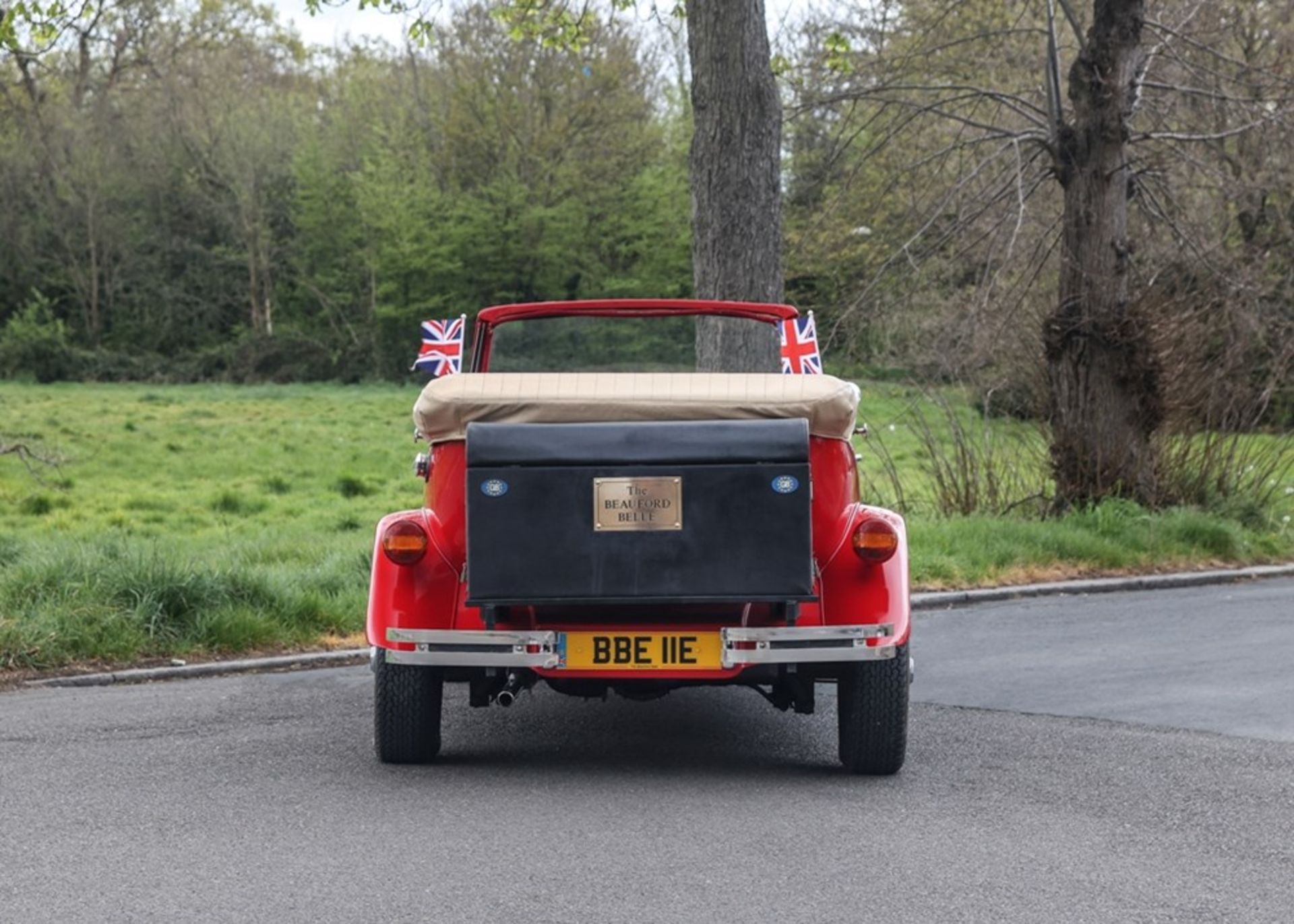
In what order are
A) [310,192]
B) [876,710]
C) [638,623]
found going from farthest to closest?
[310,192], [876,710], [638,623]

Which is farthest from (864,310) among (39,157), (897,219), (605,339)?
(39,157)

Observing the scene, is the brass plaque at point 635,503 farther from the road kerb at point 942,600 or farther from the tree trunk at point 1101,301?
the tree trunk at point 1101,301

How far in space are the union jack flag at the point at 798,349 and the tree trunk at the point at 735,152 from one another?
4.06 meters

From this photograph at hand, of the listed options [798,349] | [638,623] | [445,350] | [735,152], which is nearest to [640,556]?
[638,623]

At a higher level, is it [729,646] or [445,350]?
[445,350]

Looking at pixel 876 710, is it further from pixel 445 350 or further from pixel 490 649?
pixel 445 350

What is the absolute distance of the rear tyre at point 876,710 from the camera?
6.33m

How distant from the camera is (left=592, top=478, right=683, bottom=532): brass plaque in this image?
19.4 ft

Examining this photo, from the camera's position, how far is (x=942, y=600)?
466 inches

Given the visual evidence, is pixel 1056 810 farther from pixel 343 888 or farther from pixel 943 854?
pixel 343 888

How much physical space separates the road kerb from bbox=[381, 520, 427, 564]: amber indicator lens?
301cm

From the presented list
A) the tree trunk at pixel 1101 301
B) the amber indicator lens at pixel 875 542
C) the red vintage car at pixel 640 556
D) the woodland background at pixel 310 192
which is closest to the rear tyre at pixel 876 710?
the red vintage car at pixel 640 556

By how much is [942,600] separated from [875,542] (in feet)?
18.8

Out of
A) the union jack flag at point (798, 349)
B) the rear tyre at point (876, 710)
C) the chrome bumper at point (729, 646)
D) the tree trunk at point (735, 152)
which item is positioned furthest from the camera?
the tree trunk at point (735, 152)
